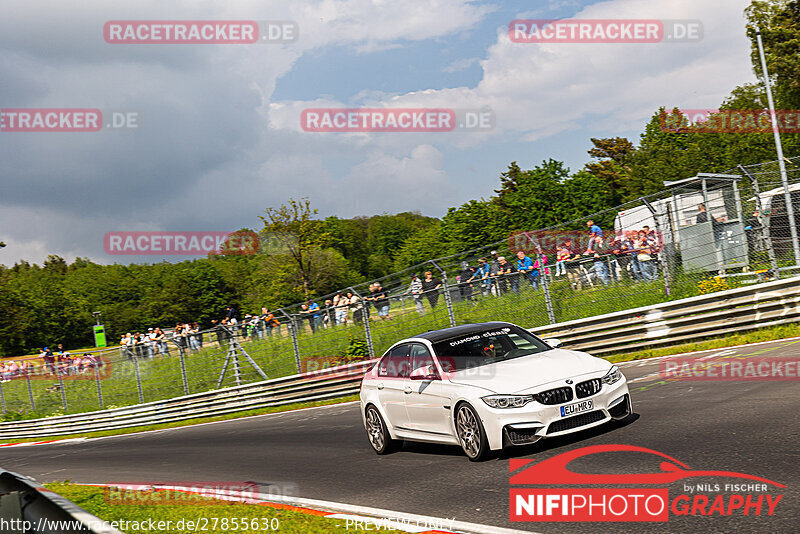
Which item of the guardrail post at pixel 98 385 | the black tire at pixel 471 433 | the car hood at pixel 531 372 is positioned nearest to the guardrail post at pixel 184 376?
the guardrail post at pixel 98 385

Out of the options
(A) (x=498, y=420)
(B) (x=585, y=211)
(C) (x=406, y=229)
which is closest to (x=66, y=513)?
(A) (x=498, y=420)

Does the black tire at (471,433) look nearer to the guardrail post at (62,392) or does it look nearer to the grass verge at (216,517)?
the grass verge at (216,517)

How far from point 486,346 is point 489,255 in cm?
805

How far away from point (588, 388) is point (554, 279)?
881cm

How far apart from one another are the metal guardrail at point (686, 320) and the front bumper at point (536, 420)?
7.03m

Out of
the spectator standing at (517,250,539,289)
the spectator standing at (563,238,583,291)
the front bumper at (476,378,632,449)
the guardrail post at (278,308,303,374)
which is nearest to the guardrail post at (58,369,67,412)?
the guardrail post at (278,308,303,374)

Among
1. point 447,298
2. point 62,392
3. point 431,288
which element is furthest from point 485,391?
point 62,392

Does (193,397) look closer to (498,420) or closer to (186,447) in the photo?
(186,447)

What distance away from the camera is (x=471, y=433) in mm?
8531

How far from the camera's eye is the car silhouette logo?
6.38m

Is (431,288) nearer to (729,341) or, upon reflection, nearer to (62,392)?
(729,341)

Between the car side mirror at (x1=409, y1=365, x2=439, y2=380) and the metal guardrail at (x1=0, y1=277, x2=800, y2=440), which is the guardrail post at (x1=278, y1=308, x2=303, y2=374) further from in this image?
the car side mirror at (x1=409, y1=365, x2=439, y2=380)

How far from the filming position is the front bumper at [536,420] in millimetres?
7980

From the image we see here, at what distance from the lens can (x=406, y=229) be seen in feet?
489
